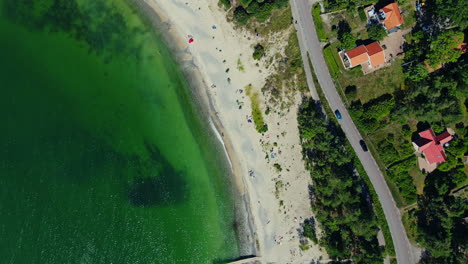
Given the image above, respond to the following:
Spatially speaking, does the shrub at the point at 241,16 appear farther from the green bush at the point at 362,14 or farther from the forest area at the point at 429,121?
the green bush at the point at 362,14

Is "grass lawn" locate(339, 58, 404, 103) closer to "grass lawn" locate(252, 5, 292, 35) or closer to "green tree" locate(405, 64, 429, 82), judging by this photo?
"green tree" locate(405, 64, 429, 82)

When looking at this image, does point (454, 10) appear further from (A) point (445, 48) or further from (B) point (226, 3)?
(B) point (226, 3)

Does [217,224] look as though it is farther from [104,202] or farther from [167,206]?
[104,202]

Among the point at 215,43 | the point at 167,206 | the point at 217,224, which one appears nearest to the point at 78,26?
the point at 215,43

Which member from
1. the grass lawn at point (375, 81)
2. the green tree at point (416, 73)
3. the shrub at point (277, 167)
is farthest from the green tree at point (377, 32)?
the shrub at point (277, 167)

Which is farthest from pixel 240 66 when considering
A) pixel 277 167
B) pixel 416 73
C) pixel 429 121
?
pixel 429 121

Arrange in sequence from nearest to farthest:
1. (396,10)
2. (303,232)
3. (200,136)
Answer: (396,10)
(303,232)
(200,136)

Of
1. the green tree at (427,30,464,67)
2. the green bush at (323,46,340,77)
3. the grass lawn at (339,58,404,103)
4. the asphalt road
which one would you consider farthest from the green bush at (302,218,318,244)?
the green tree at (427,30,464,67)
